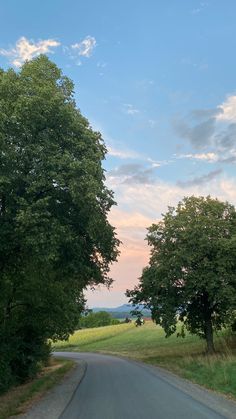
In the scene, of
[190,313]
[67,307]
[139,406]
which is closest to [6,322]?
[67,307]

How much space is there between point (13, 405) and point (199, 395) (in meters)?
6.04

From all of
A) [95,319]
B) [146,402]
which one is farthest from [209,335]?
[95,319]

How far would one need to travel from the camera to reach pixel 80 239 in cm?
1902

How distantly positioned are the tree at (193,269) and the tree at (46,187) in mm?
13771

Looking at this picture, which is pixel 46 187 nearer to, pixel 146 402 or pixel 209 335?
pixel 146 402

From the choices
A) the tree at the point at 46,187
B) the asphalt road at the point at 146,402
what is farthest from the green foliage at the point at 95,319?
the asphalt road at the point at 146,402

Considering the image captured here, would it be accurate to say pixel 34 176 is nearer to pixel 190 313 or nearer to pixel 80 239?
pixel 80 239

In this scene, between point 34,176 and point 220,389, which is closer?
point 34,176

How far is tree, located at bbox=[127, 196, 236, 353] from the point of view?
33.6 meters

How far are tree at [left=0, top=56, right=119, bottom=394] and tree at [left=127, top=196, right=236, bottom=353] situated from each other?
542 inches

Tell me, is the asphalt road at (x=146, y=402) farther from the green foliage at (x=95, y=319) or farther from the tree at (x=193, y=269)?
the green foliage at (x=95, y=319)

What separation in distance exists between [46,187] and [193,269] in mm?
20027

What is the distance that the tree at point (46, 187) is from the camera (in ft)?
53.9

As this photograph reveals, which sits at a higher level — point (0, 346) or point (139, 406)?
point (0, 346)
